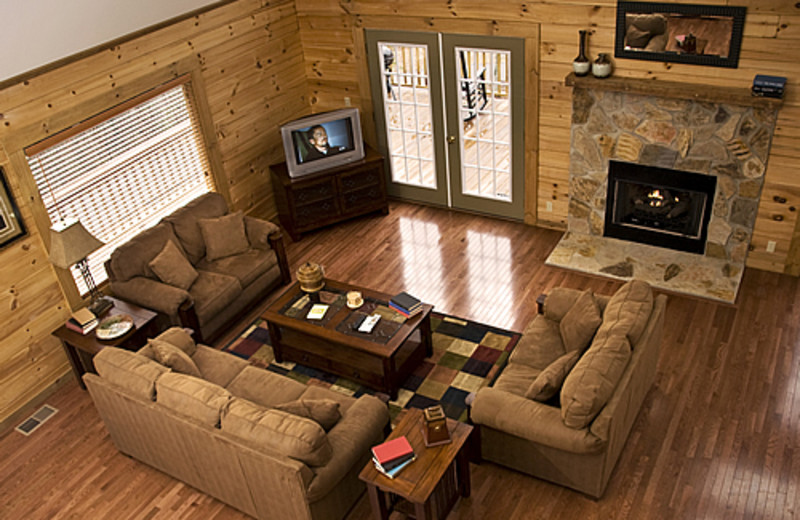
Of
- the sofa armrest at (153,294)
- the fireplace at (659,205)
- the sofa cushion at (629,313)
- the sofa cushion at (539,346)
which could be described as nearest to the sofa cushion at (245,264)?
the sofa armrest at (153,294)

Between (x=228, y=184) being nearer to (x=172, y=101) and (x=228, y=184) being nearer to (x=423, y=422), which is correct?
(x=172, y=101)

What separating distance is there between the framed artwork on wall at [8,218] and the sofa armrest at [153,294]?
0.93 metres

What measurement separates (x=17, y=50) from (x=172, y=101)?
1.64 metres

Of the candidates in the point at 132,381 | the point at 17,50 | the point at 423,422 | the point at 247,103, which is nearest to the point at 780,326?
the point at 423,422

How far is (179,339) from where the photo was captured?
5262 mm

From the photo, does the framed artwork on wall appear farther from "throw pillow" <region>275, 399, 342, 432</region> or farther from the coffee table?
"throw pillow" <region>275, 399, 342, 432</region>

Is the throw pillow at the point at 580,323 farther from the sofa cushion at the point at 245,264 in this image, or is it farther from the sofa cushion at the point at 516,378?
the sofa cushion at the point at 245,264

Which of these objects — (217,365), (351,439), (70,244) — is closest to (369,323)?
(217,365)

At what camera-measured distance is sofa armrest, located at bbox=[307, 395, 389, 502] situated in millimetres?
4074

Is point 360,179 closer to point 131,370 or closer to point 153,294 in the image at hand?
point 153,294

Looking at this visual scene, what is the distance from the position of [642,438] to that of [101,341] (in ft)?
13.4

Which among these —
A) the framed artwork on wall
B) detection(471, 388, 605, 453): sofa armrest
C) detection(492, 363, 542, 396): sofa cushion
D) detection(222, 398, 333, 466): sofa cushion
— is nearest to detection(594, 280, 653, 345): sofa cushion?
detection(492, 363, 542, 396): sofa cushion

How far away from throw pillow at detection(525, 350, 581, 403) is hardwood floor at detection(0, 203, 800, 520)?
63 centimetres

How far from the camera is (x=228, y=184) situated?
24.3 feet
